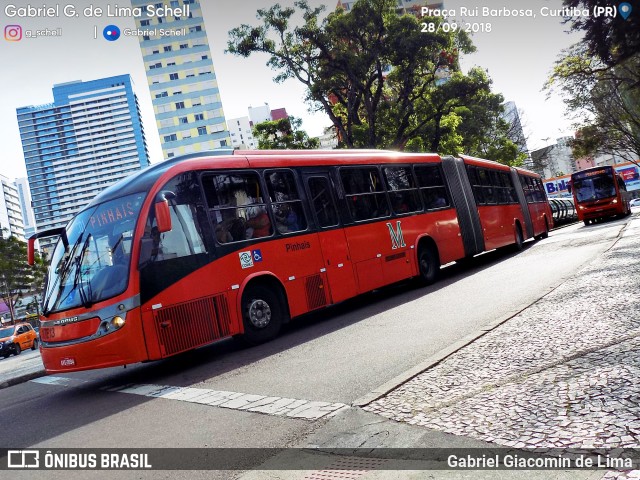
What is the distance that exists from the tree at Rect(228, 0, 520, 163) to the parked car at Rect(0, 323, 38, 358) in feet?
59.9

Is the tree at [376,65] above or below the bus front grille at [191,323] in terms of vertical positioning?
above

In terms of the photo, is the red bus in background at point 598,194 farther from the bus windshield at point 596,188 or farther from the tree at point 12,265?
the tree at point 12,265

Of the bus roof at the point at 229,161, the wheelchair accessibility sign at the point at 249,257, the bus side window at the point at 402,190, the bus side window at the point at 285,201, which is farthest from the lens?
the bus side window at the point at 402,190

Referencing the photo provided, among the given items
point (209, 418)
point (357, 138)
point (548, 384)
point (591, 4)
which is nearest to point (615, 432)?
point (548, 384)

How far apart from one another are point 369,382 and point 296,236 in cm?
492

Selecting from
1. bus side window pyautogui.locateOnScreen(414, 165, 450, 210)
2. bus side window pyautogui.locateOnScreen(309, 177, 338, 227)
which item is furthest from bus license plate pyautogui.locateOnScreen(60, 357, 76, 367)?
bus side window pyautogui.locateOnScreen(414, 165, 450, 210)

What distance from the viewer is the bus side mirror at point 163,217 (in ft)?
24.5

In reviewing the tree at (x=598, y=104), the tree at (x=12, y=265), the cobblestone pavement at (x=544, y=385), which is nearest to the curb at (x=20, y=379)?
the cobblestone pavement at (x=544, y=385)

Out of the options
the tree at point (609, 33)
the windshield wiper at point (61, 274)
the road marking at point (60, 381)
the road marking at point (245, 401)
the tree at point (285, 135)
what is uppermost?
the tree at point (285, 135)

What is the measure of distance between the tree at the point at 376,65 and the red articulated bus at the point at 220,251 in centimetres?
1516

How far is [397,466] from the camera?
137 inches

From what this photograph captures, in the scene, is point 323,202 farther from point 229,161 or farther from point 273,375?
point 273,375

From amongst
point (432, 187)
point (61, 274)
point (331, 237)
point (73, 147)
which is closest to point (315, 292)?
point (331, 237)

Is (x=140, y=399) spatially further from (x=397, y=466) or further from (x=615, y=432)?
(x=615, y=432)
